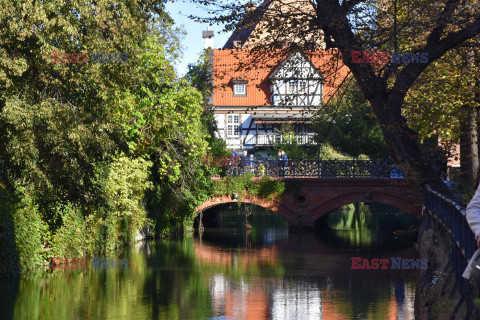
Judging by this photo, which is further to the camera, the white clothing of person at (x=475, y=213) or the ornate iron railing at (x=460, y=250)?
the ornate iron railing at (x=460, y=250)

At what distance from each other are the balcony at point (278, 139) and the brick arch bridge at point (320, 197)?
38.4 ft

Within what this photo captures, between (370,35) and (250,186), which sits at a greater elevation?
(370,35)

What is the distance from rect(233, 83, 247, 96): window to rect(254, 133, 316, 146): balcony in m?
3.78

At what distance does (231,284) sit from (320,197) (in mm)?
13752

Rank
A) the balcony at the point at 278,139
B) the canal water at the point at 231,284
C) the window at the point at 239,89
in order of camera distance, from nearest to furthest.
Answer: the canal water at the point at 231,284 → the balcony at the point at 278,139 → the window at the point at 239,89

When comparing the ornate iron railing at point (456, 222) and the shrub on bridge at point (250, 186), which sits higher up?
the shrub on bridge at point (250, 186)

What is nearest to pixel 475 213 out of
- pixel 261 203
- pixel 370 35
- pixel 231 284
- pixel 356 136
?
pixel 370 35

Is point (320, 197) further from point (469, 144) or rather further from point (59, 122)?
point (59, 122)

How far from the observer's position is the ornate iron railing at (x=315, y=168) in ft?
99.9

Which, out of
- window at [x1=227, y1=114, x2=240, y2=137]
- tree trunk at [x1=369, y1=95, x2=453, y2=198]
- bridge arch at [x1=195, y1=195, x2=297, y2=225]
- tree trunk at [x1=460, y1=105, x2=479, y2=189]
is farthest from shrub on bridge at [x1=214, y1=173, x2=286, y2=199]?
tree trunk at [x1=369, y1=95, x2=453, y2=198]

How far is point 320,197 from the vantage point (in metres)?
31.0

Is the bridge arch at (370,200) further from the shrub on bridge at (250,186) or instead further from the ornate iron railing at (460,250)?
the ornate iron railing at (460,250)

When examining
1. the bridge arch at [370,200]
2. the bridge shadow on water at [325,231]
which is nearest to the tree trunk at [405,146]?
the bridge shadow on water at [325,231]

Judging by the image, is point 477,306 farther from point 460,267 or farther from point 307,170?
point 307,170
